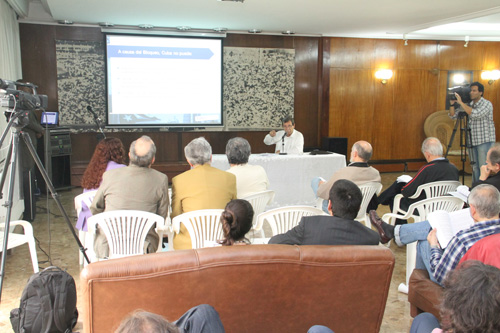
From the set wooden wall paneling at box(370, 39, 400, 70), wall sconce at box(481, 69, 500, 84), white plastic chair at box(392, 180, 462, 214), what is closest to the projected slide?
wooden wall paneling at box(370, 39, 400, 70)

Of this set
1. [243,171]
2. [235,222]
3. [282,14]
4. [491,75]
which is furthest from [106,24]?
[491,75]

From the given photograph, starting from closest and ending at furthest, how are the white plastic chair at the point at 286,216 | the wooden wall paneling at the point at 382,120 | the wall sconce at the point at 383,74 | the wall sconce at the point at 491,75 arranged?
1. the white plastic chair at the point at 286,216
2. the wall sconce at the point at 383,74
3. the wooden wall paneling at the point at 382,120
4. the wall sconce at the point at 491,75

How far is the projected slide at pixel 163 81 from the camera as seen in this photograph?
281 inches

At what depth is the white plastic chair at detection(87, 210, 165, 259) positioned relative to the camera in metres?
2.69

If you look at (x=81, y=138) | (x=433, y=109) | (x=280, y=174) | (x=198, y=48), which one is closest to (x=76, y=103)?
(x=81, y=138)

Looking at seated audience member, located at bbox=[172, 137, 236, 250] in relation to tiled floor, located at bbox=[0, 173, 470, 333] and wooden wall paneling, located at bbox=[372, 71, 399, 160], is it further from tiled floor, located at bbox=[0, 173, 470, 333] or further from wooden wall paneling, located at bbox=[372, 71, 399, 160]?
wooden wall paneling, located at bbox=[372, 71, 399, 160]

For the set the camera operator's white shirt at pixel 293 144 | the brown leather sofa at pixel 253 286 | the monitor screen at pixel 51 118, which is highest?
the monitor screen at pixel 51 118

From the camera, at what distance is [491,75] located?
29.5 ft

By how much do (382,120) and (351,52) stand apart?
1.49 metres

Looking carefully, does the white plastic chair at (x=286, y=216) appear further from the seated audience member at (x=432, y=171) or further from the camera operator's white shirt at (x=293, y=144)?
the camera operator's white shirt at (x=293, y=144)

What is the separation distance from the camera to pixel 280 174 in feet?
17.9

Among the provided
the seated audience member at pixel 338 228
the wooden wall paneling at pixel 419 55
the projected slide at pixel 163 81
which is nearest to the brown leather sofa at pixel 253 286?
the seated audience member at pixel 338 228

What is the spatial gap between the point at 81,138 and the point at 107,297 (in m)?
6.11

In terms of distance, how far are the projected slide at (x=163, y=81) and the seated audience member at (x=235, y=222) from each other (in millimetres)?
5609
